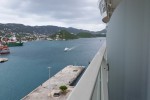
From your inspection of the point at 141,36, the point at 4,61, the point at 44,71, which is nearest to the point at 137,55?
the point at 141,36

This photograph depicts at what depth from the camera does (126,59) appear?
3.11 ft

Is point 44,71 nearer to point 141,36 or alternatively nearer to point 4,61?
point 4,61

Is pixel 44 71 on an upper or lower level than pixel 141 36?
lower

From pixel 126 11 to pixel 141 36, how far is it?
0.21m

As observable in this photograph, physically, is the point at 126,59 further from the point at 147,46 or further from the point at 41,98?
the point at 41,98

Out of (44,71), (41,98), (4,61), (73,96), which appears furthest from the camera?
(4,61)

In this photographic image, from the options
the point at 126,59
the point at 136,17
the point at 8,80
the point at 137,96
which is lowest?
the point at 8,80

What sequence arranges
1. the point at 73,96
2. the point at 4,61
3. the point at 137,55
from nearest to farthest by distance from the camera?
the point at 73,96 → the point at 137,55 → the point at 4,61

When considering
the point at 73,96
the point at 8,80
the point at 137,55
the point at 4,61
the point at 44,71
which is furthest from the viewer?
the point at 4,61

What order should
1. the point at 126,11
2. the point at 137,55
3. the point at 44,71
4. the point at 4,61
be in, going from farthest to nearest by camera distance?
the point at 4,61 → the point at 44,71 → the point at 126,11 → the point at 137,55

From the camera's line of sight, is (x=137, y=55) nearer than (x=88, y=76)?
Yes

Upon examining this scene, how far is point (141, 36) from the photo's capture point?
0.75 m

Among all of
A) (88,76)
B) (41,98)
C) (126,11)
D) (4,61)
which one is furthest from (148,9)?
(4,61)

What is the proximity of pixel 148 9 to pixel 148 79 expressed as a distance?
0.61 ft
